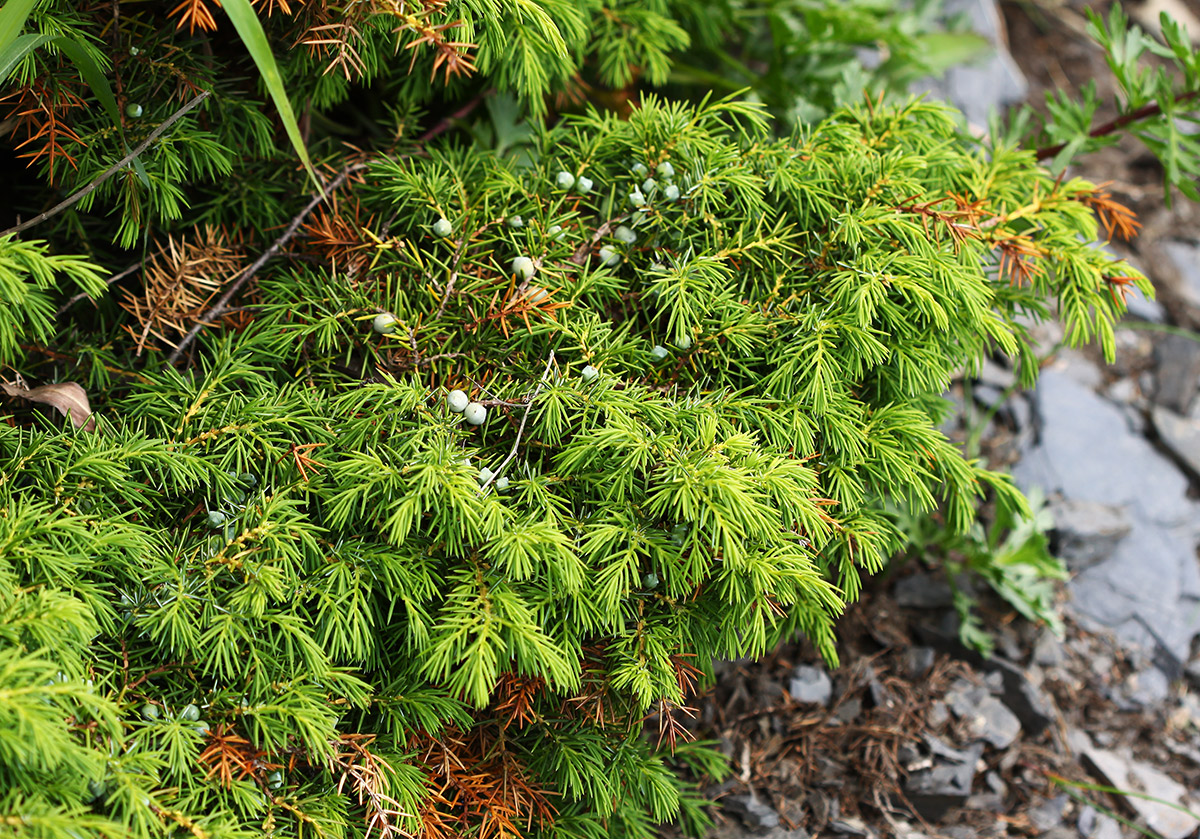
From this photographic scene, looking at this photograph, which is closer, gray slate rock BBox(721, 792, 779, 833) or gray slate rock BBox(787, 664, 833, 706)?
gray slate rock BBox(721, 792, 779, 833)

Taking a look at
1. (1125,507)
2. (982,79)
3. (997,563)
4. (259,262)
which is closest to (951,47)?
(982,79)

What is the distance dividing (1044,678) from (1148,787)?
0.26 metres

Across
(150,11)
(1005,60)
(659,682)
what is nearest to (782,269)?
(659,682)

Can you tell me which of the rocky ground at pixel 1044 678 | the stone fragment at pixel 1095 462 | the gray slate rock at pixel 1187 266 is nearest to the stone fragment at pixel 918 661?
the rocky ground at pixel 1044 678

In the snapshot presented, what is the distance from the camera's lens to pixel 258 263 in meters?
1.27

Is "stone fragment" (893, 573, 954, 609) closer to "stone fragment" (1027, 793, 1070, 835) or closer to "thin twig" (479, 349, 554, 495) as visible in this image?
"stone fragment" (1027, 793, 1070, 835)

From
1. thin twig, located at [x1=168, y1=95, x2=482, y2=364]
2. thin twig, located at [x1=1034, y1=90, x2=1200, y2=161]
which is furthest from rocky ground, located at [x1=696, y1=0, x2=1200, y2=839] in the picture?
thin twig, located at [x1=168, y1=95, x2=482, y2=364]

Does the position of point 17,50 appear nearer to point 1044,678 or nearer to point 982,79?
point 1044,678

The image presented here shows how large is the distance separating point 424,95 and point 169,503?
773 mm

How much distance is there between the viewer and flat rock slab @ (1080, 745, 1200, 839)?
165 cm

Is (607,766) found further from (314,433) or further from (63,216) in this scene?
(63,216)

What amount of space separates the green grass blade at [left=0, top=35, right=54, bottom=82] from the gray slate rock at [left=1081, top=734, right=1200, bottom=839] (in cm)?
213

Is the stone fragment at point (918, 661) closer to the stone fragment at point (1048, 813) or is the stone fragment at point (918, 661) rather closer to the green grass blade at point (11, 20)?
the stone fragment at point (1048, 813)

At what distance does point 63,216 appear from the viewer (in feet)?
4.25
